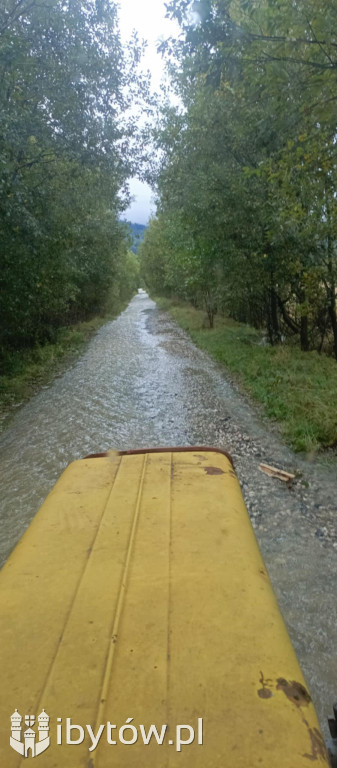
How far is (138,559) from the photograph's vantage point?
2523 millimetres

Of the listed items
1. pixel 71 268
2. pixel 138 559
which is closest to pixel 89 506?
Answer: pixel 138 559

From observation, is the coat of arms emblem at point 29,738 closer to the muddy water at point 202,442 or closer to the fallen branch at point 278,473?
the muddy water at point 202,442

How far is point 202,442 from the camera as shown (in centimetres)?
891

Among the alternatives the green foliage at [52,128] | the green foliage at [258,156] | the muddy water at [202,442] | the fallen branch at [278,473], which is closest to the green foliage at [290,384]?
the muddy water at [202,442]

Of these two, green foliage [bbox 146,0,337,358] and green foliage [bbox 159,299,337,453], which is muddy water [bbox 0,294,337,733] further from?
green foliage [bbox 146,0,337,358]

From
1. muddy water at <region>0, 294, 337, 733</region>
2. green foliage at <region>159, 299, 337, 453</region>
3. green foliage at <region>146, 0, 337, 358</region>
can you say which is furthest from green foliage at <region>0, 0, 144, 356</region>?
green foliage at <region>159, 299, 337, 453</region>

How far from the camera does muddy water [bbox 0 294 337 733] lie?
4.41 m

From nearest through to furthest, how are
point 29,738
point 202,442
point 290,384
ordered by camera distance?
point 29,738
point 202,442
point 290,384

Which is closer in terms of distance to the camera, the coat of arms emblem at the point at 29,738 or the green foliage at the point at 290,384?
the coat of arms emblem at the point at 29,738

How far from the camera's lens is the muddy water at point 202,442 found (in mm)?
4410

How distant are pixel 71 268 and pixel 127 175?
466 centimetres

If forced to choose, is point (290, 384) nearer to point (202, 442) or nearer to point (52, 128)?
point (202, 442)

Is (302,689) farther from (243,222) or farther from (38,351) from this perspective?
(38,351)

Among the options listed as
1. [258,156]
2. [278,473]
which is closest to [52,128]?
[258,156]
